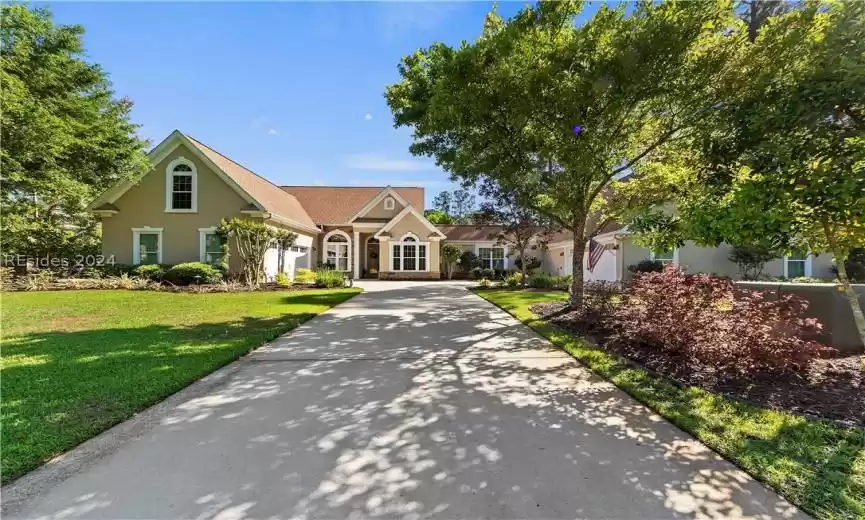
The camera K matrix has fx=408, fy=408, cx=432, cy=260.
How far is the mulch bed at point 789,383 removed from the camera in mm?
4480

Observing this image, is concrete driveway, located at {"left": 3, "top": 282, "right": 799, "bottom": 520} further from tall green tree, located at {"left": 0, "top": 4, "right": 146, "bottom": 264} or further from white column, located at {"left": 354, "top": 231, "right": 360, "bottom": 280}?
white column, located at {"left": 354, "top": 231, "right": 360, "bottom": 280}

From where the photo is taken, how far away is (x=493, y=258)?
3072 cm

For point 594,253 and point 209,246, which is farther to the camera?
point 594,253

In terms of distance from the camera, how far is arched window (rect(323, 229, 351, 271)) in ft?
95.8

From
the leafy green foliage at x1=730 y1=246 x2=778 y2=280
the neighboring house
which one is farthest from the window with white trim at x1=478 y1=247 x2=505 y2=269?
the leafy green foliage at x1=730 y1=246 x2=778 y2=280

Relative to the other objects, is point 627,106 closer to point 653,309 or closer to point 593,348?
point 653,309

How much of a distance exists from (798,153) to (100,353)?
376 inches

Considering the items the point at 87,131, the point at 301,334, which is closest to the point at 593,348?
the point at 301,334

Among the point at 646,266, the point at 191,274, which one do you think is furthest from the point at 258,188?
the point at 646,266

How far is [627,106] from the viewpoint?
25.7ft

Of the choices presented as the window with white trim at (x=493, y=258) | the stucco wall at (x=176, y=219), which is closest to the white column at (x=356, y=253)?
the window with white trim at (x=493, y=258)

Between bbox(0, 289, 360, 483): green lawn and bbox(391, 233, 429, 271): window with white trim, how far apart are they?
47.4 ft

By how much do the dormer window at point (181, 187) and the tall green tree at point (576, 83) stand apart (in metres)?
15.7

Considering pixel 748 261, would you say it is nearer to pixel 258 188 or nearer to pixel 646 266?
pixel 646 266
